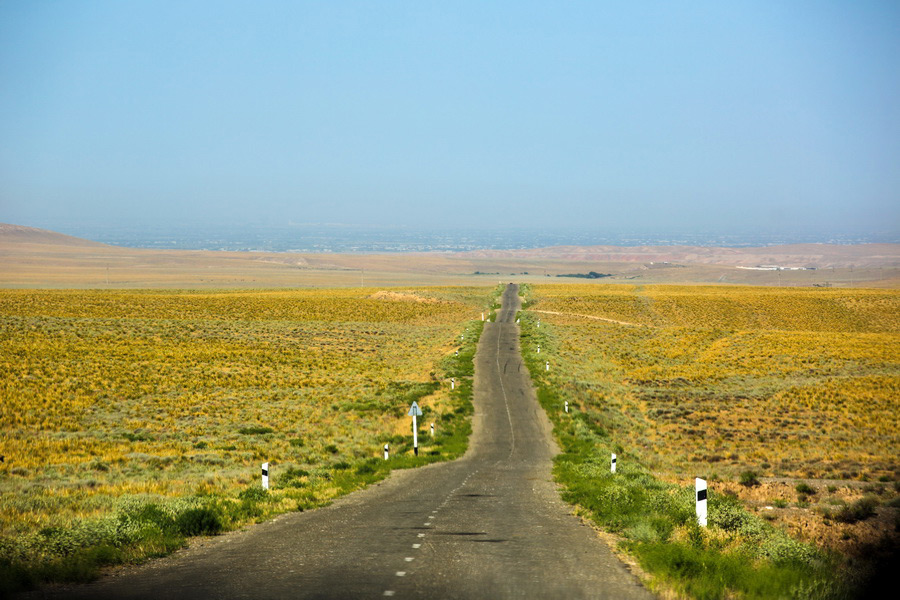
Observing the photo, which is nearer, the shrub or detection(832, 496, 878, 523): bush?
detection(832, 496, 878, 523): bush

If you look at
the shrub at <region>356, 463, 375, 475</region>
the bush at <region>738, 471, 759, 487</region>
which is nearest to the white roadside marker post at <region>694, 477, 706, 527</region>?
the bush at <region>738, 471, 759, 487</region>

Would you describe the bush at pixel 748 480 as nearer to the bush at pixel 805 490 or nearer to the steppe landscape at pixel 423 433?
the steppe landscape at pixel 423 433

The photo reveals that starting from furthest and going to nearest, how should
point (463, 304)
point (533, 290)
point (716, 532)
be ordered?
1. point (533, 290)
2. point (463, 304)
3. point (716, 532)

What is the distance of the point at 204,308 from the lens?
3497 inches

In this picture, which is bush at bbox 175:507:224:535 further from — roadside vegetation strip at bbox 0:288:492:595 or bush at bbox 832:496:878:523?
bush at bbox 832:496:878:523

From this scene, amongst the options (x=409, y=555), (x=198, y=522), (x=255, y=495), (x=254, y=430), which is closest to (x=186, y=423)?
(x=254, y=430)

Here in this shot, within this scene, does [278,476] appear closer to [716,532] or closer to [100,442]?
[100,442]

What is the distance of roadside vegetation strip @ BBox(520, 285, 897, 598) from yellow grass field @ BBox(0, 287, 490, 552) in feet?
19.9

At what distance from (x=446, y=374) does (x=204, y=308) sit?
55349 millimetres

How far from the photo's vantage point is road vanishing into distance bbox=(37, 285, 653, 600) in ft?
27.2

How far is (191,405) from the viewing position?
33000 millimetres

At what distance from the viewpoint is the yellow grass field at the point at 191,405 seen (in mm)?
17016

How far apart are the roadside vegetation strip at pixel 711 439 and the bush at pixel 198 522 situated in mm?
6285

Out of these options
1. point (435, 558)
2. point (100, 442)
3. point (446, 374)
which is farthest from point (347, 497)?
point (446, 374)
